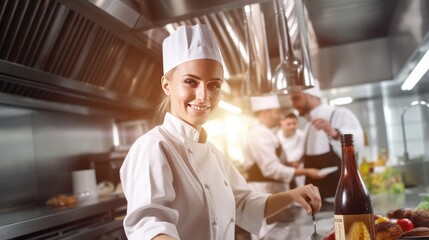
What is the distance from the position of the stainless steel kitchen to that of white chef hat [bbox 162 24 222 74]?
47 mm

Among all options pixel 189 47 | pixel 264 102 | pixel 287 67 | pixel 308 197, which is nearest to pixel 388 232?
pixel 308 197

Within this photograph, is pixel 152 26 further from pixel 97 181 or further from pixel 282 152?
pixel 282 152

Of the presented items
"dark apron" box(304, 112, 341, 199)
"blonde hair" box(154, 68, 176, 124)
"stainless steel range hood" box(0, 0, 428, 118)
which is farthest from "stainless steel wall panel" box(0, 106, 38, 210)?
"dark apron" box(304, 112, 341, 199)

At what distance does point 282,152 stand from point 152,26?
2117 millimetres

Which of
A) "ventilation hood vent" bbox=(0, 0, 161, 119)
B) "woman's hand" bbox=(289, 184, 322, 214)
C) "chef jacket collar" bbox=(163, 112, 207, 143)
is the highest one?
"ventilation hood vent" bbox=(0, 0, 161, 119)

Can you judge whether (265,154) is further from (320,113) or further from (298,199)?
(298,199)

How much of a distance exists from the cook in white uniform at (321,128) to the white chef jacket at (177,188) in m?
2.21

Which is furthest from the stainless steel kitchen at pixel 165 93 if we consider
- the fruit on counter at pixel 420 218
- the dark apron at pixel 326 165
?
the dark apron at pixel 326 165

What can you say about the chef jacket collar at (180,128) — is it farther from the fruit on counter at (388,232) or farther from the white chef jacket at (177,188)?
the fruit on counter at (388,232)

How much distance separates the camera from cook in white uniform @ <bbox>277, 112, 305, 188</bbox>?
3770mm

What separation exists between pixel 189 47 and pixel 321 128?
8.59 ft

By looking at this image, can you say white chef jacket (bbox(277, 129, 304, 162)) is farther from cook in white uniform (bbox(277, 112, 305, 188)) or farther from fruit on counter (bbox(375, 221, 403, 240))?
fruit on counter (bbox(375, 221, 403, 240))

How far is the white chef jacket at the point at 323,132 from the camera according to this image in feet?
11.9

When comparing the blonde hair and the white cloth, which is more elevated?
the blonde hair
